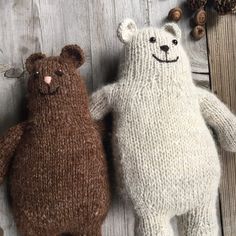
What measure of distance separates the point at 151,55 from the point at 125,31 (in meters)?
0.07

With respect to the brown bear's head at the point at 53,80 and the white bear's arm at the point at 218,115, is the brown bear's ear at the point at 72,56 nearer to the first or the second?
the brown bear's head at the point at 53,80

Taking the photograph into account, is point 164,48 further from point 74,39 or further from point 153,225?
point 153,225

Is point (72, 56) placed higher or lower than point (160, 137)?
higher

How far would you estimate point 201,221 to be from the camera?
88cm

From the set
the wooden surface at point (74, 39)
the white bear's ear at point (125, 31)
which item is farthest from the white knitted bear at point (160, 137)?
the wooden surface at point (74, 39)

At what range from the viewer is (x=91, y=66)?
3.26ft

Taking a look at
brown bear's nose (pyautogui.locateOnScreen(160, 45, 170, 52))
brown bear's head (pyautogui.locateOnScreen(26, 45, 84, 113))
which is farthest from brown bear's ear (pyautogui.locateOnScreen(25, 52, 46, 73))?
brown bear's nose (pyautogui.locateOnScreen(160, 45, 170, 52))

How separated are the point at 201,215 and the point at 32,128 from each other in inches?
13.5

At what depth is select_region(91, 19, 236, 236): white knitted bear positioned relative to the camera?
85cm

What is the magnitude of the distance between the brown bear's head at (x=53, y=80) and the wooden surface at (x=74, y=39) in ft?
0.30

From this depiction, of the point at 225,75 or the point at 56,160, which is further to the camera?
the point at 225,75

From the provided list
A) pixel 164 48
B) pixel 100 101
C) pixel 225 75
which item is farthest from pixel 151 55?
pixel 225 75

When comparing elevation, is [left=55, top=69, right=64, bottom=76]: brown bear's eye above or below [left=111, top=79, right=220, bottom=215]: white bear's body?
above

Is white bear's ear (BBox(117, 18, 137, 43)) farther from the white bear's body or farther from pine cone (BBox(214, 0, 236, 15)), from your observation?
pine cone (BBox(214, 0, 236, 15))
